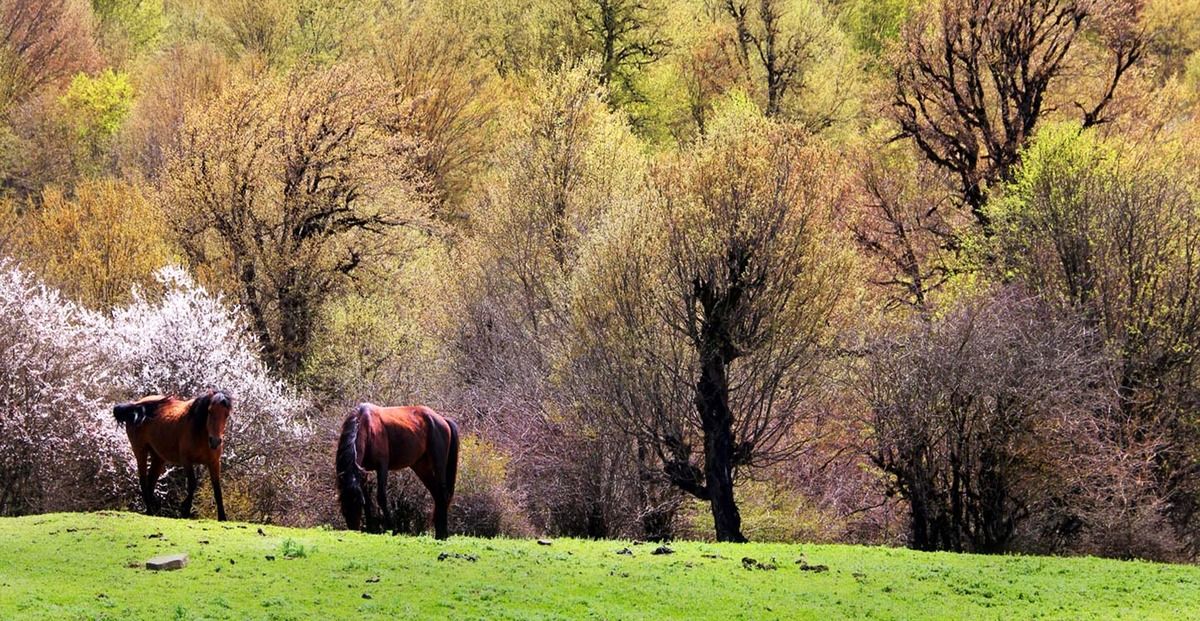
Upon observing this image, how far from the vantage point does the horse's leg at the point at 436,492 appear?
22.9 metres

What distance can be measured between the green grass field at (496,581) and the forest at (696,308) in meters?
8.26

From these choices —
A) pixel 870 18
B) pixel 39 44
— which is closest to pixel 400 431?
pixel 39 44

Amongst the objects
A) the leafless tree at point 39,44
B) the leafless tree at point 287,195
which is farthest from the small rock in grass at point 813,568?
the leafless tree at point 39,44

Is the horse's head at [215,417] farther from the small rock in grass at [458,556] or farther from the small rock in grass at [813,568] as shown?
the small rock in grass at [813,568]

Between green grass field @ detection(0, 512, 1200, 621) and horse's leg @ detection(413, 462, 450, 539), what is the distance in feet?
3.67

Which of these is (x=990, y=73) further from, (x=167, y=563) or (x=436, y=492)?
(x=167, y=563)

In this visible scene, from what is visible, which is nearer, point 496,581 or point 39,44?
point 496,581

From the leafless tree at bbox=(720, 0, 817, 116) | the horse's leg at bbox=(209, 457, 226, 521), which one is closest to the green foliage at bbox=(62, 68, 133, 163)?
the leafless tree at bbox=(720, 0, 817, 116)

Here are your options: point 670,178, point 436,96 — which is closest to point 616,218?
point 670,178

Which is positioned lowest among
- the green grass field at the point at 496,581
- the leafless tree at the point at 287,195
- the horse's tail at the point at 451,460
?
the green grass field at the point at 496,581

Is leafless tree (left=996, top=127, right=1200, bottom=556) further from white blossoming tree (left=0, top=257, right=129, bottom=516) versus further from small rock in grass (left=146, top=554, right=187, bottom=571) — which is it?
white blossoming tree (left=0, top=257, right=129, bottom=516)

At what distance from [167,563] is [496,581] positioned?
14.9ft

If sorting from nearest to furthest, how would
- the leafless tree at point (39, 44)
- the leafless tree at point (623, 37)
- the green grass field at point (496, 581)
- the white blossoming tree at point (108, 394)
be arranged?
the green grass field at point (496, 581)
the white blossoming tree at point (108, 394)
the leafless tree at point (623, 37)
the leafless tree at point (39, 44)

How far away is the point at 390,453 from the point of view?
22.8 metres
